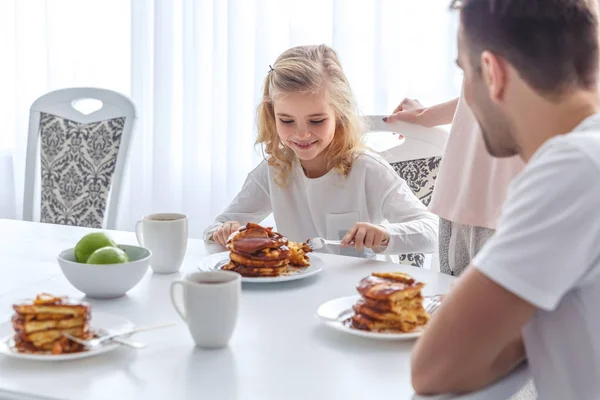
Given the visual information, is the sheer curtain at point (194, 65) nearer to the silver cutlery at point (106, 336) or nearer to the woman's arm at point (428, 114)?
the woman's arm at point (428, 114)

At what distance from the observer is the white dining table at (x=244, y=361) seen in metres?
1.03

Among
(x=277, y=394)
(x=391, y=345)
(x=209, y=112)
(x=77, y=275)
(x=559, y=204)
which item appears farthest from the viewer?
(x=209, y=112)

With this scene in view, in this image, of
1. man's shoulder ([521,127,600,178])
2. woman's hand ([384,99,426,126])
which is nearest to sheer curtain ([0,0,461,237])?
woman's hand ([384,99,426,126])

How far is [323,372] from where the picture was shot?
1.10 m

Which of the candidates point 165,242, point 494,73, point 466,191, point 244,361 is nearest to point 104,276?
point 165,242

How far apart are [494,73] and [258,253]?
2.21 feet

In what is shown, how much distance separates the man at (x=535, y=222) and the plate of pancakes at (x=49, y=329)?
0.48 metres

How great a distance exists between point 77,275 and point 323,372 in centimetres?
52

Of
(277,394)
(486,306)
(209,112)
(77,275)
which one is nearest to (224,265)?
(77,275)

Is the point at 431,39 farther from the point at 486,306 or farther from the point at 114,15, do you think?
the point at 486,306

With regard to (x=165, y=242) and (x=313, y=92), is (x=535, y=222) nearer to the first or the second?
(x=165, y=242)

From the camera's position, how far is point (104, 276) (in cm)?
141

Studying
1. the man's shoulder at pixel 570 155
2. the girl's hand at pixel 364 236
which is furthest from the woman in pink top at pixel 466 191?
the man's shoulder at pixel 570 155

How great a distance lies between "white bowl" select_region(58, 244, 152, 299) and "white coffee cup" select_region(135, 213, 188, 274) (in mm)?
149
